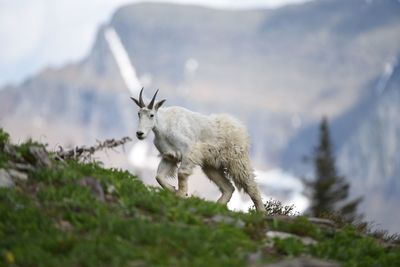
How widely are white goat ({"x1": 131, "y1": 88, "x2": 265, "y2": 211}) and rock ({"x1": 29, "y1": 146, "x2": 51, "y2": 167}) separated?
13.7 feet

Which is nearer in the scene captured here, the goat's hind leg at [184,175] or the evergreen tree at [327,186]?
the goat's hind leg at [184,175]

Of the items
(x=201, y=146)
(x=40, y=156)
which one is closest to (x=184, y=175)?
(x=201, y=146)

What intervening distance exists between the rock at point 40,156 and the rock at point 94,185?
2.09 ft

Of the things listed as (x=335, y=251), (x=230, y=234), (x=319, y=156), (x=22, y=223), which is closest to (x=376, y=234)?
(x=335, y=251)

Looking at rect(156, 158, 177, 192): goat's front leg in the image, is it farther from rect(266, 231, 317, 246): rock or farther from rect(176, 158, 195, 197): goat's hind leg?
rect(266, 231, 317, 246): rock

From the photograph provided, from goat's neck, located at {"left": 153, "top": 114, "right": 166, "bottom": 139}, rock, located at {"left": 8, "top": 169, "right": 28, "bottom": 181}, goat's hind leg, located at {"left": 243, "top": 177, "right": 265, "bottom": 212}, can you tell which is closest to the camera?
rock, located at {"left": 8, "top": 169, "right": 28, "bottom": 181}

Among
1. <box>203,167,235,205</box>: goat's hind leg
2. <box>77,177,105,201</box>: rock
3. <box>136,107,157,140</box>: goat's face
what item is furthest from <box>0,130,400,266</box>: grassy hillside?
<box>203,167,235,205</box>: goat's hind leg

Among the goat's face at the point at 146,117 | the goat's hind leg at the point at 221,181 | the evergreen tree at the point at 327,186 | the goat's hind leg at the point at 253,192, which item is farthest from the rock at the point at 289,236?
the evergreen tree at the point at 327,186

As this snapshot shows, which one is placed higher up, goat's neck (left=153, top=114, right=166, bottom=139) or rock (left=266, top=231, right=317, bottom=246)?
goat's neck (left=153, top=114, right=166, bottom=139)

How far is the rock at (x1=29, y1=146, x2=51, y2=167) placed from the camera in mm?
11934

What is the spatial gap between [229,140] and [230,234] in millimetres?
6489

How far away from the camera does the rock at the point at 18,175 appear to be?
11.5 meters

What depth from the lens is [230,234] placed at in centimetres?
1072

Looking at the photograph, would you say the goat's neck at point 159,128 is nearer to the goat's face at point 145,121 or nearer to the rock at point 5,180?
the goat's face at point 145,121
